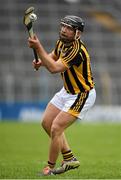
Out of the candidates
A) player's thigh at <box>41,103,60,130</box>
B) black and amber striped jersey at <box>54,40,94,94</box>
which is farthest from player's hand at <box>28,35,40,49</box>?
player's thigh at <box>41,103,60,130</box>

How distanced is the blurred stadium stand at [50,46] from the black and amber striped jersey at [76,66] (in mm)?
20293

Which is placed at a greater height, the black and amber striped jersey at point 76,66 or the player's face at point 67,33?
the player's face at point 67,33

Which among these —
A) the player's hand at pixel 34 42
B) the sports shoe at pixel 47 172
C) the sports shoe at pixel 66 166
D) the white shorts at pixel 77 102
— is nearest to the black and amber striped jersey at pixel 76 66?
the white shorts at pixel 77 102

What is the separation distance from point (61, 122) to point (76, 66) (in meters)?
0.89

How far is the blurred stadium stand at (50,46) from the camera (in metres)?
31.4

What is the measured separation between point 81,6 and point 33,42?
26727mm

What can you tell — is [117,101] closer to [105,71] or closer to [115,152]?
[105,71]

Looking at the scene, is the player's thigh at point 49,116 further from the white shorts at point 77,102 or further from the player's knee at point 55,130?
the player's knee at point 55,130

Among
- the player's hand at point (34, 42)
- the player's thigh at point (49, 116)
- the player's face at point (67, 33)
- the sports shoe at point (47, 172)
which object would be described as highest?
the player's face at point (67, 33)

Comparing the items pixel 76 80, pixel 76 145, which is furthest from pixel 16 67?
pixel 76 80

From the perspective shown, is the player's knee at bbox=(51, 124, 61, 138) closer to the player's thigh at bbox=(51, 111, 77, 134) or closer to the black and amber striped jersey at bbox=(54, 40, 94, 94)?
the player's thigh at bbox=(51, 111, 77, 134)

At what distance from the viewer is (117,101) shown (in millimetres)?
32312

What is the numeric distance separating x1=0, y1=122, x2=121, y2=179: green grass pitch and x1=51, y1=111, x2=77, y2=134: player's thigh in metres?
0.70

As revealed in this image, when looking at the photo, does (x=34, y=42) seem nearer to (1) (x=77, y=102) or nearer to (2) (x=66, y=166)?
(1) (x=77, y=102)
